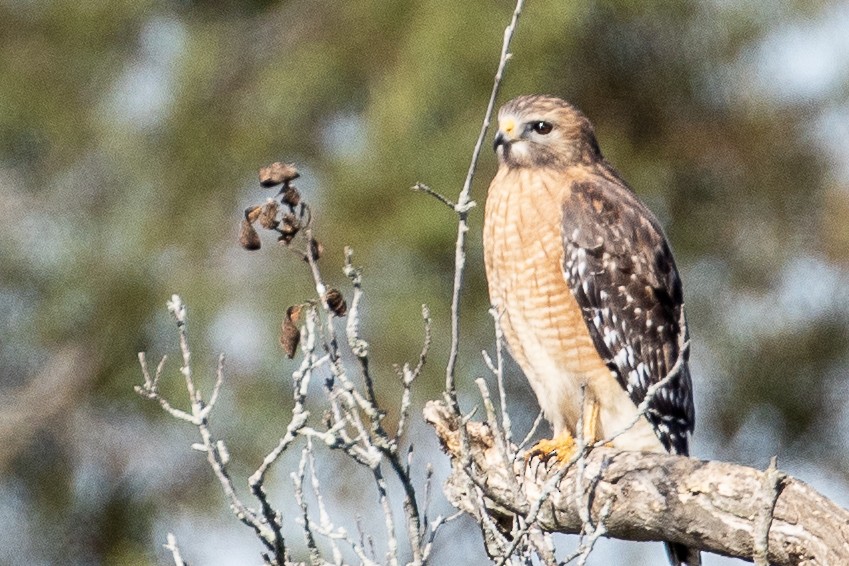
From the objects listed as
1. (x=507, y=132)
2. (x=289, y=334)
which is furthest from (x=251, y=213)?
(x=507, y=132)

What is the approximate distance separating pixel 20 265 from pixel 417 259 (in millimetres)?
2871

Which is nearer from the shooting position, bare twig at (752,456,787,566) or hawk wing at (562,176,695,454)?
bare twig at (752,456,787,566)

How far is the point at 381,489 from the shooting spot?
12.5ft

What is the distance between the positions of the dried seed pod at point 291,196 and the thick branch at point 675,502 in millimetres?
742

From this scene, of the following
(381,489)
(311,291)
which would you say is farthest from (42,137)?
(381,489)

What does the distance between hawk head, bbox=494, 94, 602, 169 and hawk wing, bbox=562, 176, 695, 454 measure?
0.51ft

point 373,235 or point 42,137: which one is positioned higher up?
point 42,137

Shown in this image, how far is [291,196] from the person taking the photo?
3.84m

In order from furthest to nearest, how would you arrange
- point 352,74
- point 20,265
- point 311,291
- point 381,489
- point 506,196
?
point 20,265 < point 352,74 < point 311,291 < point 506,196 < point 381,489

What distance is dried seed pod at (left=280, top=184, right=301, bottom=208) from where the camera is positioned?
383 centimetres

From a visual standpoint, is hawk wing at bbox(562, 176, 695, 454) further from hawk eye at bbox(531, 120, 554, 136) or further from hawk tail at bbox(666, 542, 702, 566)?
hawk tail at bbox(666, 542, 702, 566)

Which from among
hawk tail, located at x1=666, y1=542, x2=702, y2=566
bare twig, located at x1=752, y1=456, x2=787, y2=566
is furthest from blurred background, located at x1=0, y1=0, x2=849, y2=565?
bare twig, located at x1=752, y1=456, x2=787, y2=566

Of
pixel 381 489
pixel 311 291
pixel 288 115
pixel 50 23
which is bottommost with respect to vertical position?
pixel 381 489

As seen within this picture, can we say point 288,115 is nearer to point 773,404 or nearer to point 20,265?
point 20,265
